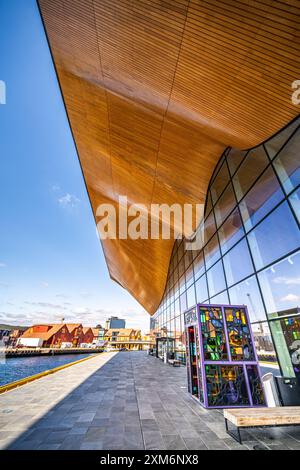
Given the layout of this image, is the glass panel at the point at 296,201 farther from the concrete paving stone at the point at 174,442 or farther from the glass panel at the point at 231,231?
the concrete paving stone at the point at 174,442

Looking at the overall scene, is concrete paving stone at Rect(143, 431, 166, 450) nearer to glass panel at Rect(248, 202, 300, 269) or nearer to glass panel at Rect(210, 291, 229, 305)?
glass panel at Rect(248, 202, 300, 269)

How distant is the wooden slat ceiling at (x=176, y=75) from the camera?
4273 mm

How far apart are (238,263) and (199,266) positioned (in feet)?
14.5

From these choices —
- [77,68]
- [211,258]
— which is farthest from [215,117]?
[211,258]

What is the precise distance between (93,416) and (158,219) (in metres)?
12.5

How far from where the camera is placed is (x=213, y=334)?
5734 mm

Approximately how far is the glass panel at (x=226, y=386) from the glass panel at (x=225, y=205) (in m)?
5.63

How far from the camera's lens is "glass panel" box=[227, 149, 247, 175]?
7762 mm

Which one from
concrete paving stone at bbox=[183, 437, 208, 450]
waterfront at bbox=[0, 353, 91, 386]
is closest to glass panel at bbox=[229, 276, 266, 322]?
concrete paving stone at bbox=[183, 437, 208, 450]

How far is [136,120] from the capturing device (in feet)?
27.9

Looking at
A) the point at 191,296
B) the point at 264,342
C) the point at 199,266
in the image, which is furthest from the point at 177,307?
the point at 264,342

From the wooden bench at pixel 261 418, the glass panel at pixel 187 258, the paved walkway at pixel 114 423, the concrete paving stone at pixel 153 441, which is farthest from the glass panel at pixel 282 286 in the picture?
the glass panel at pixel 187 258

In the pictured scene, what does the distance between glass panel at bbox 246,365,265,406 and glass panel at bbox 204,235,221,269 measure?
4.59 meters

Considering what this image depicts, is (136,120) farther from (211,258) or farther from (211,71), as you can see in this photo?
(211,258)
